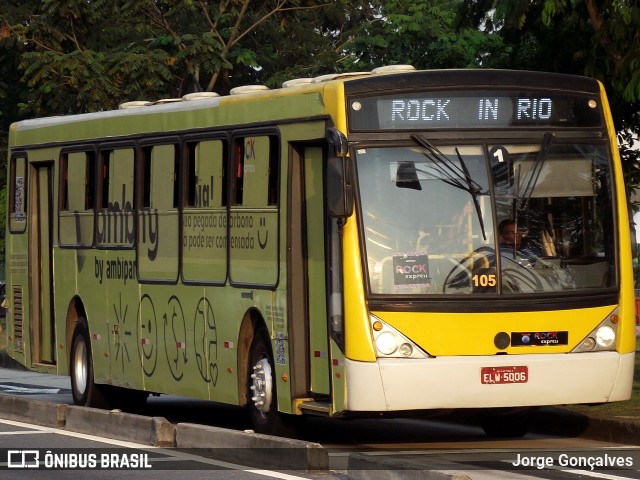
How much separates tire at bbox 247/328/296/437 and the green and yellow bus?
2cm

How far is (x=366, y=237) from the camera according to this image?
13.7m

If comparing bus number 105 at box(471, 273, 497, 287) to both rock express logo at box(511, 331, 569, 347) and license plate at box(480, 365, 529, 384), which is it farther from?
license plate at box(480, 365, 529, 384)

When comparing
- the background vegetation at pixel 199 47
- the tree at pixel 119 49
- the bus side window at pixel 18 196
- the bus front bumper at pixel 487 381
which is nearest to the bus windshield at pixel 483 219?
the bus front bumper at pixel 487 381

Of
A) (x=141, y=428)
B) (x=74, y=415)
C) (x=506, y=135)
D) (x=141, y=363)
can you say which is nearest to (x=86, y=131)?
(x=141, y=363)

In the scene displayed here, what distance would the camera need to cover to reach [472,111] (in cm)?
1415

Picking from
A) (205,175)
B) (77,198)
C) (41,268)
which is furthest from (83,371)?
(205,175)

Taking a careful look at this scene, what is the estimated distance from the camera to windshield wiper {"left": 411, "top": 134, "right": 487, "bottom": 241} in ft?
45.3

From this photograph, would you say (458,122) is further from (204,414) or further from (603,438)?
(204,414)

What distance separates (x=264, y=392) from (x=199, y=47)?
23372mm

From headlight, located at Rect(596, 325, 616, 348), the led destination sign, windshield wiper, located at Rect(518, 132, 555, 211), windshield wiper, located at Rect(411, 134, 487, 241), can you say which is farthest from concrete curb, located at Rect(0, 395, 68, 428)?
headlight, located at Rect(596, 325, 616, 348)

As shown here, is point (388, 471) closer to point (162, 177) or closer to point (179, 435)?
point (179, 435)

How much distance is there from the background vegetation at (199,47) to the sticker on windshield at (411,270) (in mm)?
7626

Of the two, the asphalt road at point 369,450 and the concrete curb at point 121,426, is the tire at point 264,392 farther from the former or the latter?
the concrete curb at point 121,426

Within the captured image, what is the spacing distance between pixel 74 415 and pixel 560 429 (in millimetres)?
4485
